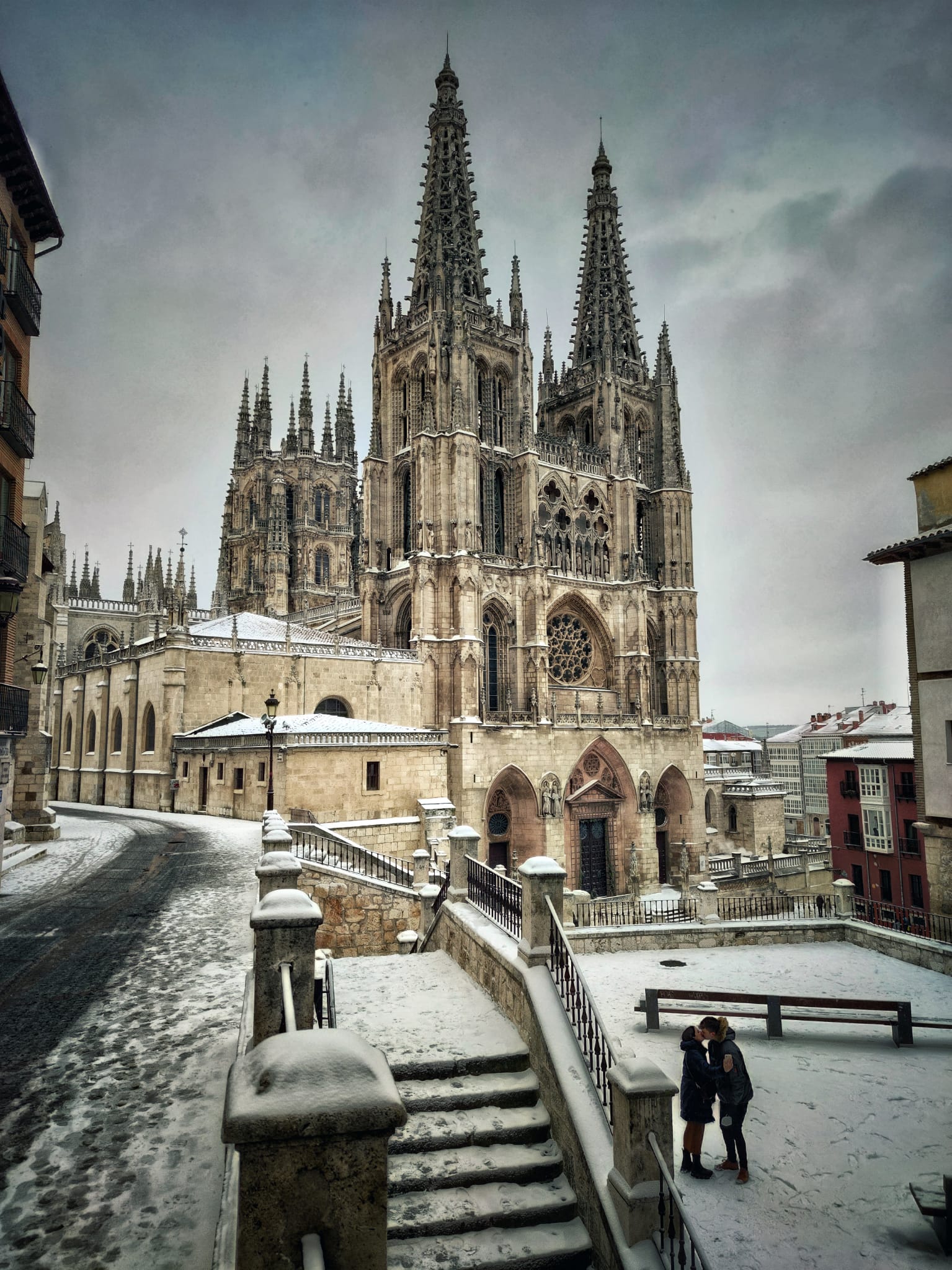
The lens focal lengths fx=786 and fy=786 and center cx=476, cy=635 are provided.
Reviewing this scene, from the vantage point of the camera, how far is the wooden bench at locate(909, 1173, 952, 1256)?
5.62 m

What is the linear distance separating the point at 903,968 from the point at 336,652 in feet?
75.9

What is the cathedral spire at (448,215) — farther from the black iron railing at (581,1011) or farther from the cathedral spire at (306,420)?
the black iron railing at (581,1011)

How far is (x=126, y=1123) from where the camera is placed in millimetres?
5484

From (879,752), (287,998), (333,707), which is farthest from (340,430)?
(287,998)

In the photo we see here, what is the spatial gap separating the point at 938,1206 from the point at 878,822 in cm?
2840

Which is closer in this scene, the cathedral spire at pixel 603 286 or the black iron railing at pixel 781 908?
the black iron railing at pixel 781 908

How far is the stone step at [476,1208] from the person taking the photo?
226 inches

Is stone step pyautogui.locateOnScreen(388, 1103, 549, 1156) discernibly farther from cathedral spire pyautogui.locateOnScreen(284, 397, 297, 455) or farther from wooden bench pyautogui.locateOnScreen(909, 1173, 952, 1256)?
cathedral spire pyautogui.locateOnScreen(284, 397, 297, 455)

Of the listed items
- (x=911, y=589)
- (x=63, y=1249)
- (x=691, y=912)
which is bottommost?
(x=691, y=912)

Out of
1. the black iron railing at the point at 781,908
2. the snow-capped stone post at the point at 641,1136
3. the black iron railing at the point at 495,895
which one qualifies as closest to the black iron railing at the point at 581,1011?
the snow-capped stone post at the point at 641,1136

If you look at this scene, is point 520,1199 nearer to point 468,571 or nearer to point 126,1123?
point 126,1123

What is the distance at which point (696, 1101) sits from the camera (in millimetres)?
6531

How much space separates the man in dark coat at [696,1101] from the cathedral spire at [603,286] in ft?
142

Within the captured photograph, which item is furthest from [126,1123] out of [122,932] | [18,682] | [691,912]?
[691,912]
